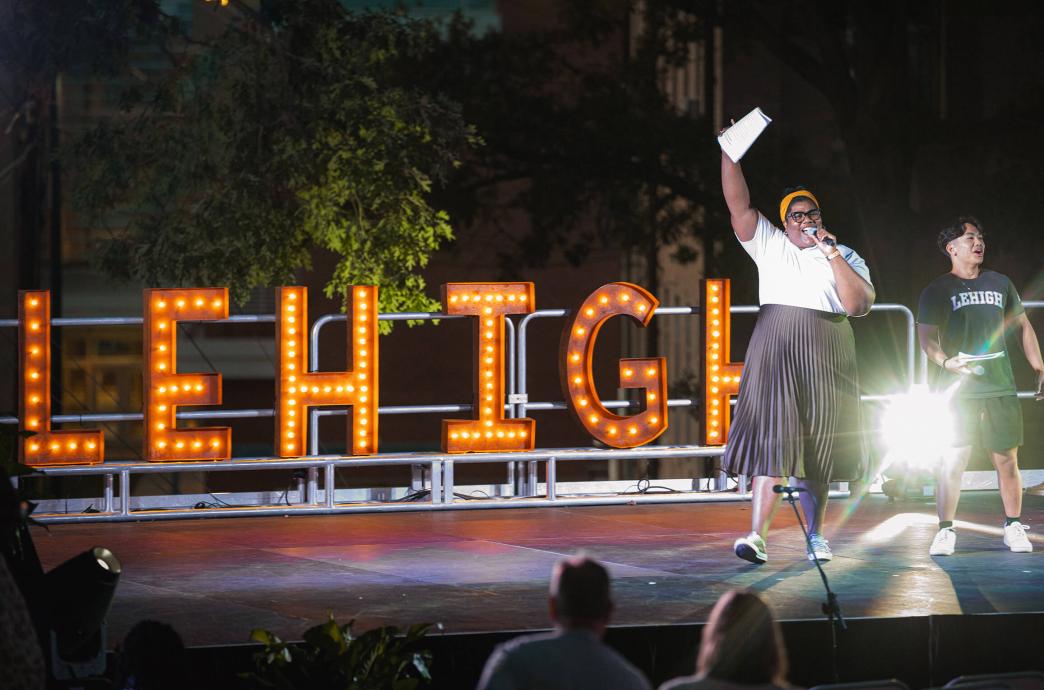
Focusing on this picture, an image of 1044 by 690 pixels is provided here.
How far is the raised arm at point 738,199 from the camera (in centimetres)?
847

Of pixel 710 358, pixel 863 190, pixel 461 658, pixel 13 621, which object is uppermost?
pixel 863 190

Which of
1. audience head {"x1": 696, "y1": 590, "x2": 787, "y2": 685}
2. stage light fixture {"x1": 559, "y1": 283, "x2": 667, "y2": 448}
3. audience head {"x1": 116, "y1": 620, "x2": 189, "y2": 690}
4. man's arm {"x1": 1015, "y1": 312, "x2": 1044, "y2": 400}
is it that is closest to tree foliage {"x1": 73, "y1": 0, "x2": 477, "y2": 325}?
stage light fixture {"x1": 559, "y1": 283, "x2": 667, "y2": 448}

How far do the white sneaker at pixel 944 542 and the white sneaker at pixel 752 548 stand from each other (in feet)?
3.23

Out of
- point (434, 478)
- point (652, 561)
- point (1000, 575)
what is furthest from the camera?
point (434, 478)

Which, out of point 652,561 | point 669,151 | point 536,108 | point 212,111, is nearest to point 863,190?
point 669,151

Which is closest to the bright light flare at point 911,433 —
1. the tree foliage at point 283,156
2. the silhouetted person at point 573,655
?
the tree foliage at point 283,156

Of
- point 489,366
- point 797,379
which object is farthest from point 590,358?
point 797,379

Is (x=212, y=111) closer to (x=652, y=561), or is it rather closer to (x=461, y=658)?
(x=652, y=561)

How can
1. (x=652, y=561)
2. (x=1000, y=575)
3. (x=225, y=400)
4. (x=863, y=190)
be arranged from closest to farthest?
(x=1000, y=575) → (x=652, y=561) → (x=863, y=190) → (x=225, y=400)

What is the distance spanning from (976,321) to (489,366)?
3662 mm

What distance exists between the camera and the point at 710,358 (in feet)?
37.9

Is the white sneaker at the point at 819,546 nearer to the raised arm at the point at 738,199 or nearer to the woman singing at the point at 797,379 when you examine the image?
the woman singing at the point at 797,379

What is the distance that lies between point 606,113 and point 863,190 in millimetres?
3162

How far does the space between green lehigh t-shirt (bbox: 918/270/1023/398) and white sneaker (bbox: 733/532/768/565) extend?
4.45ft
